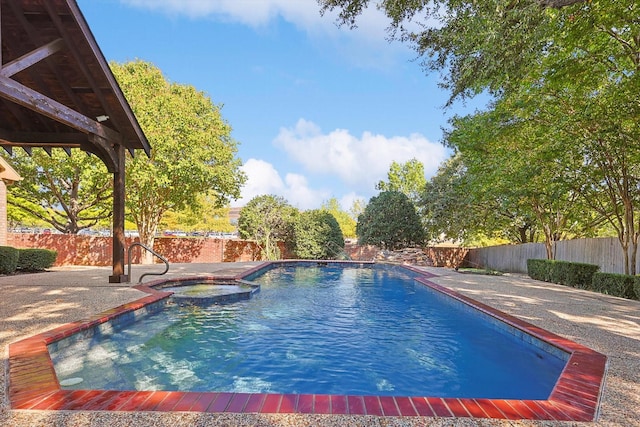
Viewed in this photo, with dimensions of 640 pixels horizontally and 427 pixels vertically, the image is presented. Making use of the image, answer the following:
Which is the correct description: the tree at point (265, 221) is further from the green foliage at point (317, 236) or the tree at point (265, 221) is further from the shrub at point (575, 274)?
the shrub at point (575, 274)

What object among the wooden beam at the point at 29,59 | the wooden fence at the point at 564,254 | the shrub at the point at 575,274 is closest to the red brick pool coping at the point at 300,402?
the wooden beam at the point at 29,59

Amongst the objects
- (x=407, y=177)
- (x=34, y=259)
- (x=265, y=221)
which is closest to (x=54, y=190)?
(x=34, y=259)

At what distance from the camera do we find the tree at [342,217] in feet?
170

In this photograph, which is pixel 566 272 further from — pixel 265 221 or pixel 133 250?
pixel 133 250

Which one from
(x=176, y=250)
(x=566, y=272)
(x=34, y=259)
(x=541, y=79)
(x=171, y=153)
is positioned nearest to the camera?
(x=541, y=79)

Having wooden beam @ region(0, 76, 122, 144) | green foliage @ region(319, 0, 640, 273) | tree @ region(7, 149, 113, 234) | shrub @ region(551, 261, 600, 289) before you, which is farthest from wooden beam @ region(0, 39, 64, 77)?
shrub @ region(551, 261, 600, 289)

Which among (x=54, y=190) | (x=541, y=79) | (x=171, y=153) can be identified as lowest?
(x=54, y=190)

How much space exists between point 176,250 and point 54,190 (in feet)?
21.9

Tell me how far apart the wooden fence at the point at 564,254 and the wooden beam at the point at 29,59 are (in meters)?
15.0

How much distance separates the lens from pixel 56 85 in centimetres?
761

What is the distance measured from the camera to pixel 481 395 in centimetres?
414

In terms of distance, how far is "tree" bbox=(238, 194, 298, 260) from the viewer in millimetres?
22156

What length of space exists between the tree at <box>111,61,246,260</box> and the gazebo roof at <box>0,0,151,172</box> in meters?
5.84

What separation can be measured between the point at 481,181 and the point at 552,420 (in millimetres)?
12073
